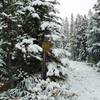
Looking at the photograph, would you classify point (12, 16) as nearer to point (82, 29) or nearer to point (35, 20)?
point (35, 20)

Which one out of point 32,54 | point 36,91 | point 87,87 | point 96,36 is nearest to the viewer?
point 36,91

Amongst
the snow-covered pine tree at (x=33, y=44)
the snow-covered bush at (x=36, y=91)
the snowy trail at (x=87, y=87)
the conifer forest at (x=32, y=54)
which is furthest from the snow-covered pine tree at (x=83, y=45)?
the snow-covered bush at (x=36, y=91)

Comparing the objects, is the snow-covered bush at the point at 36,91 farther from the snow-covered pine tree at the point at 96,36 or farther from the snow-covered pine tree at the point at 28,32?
the snow-covered pine tree at the point at 96,36

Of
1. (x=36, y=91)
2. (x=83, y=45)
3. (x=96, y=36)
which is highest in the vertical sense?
(x=83, y=45)

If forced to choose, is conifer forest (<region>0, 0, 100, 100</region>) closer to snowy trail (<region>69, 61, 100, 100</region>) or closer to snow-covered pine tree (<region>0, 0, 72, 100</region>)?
snow-covered pine tree (<region>0, 0, 72, 100</region>)

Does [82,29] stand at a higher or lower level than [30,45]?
higher

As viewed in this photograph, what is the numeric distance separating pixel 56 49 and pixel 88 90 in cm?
433

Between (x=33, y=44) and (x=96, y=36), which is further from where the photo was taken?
(x=96, y=36)

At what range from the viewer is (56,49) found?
509 inches

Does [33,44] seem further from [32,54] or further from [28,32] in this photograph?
[28,32]

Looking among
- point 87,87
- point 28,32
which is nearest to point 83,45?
point 87,87

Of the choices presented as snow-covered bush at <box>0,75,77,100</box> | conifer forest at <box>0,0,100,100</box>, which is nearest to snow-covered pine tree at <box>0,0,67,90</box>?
conifer forest at <box>0,0,100,100</box>

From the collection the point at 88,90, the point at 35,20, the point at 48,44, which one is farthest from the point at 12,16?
the point at 88,90

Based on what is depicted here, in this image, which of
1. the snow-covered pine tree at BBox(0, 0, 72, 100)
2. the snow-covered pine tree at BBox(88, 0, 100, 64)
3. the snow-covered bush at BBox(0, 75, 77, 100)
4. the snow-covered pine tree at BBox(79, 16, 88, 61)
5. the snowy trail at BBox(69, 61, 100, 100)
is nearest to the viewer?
the snow-covered bush at BBox(0, 75, 77, 100)
